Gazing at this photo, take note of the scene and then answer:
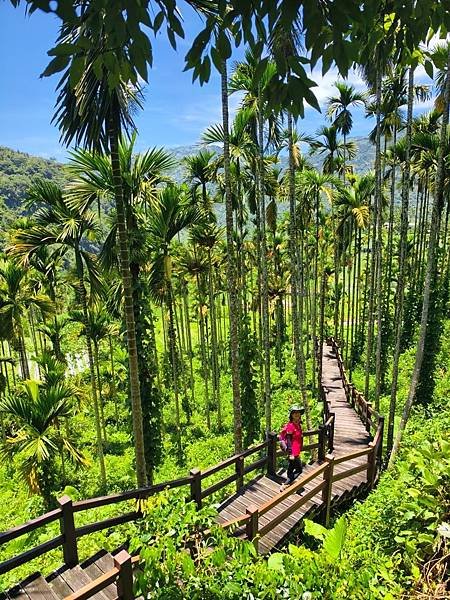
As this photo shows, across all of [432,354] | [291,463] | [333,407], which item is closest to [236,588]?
[291,463]

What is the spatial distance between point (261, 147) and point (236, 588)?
1091cm

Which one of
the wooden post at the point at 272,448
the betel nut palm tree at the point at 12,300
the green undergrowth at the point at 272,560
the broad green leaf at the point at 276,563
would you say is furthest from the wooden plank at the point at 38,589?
the betel nut palm tree at the point at 12,300

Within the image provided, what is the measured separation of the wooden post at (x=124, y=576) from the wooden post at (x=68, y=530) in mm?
1175

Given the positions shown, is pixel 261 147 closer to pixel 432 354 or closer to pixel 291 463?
pixel 291 463

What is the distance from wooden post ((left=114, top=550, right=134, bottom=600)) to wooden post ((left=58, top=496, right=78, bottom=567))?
1.17 metres

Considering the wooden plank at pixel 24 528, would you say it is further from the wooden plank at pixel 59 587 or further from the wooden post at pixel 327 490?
the wooden post at pixel 327 490

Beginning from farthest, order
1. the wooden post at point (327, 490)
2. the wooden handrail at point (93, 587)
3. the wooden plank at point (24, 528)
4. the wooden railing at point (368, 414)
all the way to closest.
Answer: the wooden railing at point (368, 414), the wooden post at point (327, 490), the wooden plank at point (24, 528), the wooden handrail at point (93, 587)

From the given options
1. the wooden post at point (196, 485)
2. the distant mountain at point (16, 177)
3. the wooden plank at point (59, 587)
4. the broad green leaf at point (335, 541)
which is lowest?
the wooden plank at point (59, 587)

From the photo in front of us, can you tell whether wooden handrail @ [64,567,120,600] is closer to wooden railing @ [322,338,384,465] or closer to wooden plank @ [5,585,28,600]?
wooden plank @ [5,585,28,600]

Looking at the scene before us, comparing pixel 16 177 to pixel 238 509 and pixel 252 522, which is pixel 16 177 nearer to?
pixel 238 509

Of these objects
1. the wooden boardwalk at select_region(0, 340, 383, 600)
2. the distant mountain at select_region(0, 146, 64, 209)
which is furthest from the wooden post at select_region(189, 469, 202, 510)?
the distant mountain at select_region(0, 146, 64, 209)

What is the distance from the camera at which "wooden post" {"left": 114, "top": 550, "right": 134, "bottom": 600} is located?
3883 millimetres

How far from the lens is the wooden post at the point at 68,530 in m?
4.83

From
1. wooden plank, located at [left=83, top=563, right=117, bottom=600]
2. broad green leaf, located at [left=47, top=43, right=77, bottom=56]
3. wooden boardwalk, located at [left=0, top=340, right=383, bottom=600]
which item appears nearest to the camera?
broad green leaf, located at [left=47, top=43, right=77, bottom=56]
